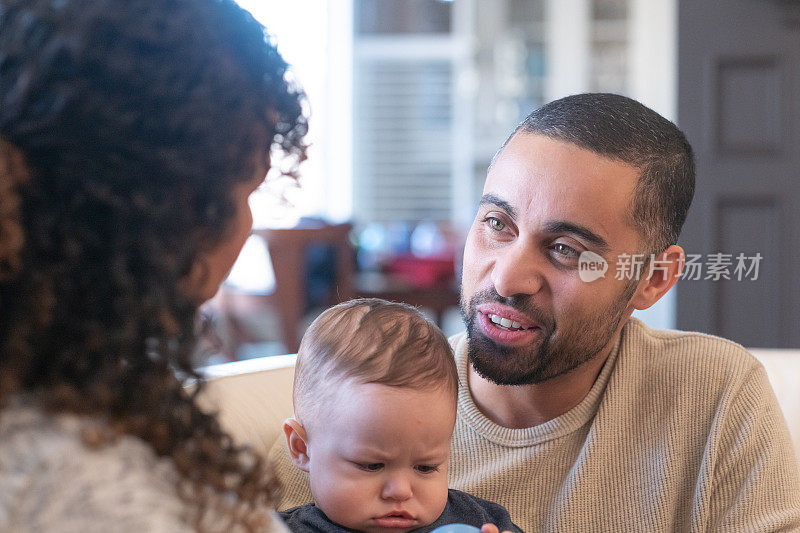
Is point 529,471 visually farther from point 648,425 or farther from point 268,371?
point 268,371

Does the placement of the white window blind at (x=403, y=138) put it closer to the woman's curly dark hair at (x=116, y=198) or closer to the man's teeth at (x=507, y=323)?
the man's teeth at (x=507, y=323)

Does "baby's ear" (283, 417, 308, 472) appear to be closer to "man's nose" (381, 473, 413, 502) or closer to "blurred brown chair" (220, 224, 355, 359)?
"man's nose" (381, 473, 413, 502)

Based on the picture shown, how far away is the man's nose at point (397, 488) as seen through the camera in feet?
3.40

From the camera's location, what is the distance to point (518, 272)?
121 centimetres

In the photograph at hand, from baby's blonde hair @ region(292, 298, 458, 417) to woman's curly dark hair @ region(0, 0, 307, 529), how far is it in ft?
1.26

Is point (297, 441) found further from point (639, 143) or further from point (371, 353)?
point (639, 143)

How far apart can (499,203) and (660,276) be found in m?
0.32

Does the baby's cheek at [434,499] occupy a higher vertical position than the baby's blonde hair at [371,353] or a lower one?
lower

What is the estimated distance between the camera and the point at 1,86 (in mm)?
623

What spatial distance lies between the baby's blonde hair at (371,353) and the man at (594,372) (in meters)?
0.16

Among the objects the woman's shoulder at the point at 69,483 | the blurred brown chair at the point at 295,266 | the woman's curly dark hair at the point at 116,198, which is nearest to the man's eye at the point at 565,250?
the woman's curly dark hair at the point at 116,198

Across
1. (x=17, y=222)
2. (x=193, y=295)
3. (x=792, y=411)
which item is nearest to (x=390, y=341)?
(x=193, y=295)

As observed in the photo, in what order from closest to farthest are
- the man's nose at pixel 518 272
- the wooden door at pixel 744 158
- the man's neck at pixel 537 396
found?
the man's nose at pixel 518 272
the man's neck at pixel 537 396
the wooden door at pixel 744 158

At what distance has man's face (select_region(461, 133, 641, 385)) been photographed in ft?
4.00
